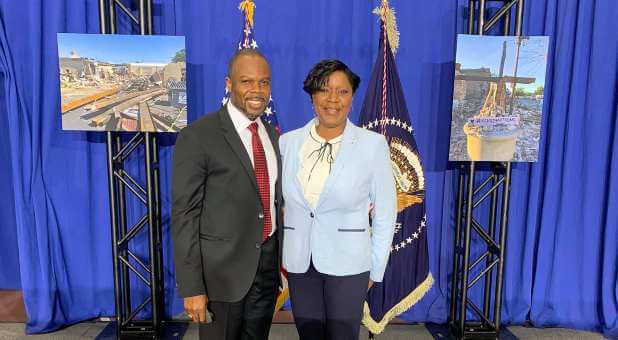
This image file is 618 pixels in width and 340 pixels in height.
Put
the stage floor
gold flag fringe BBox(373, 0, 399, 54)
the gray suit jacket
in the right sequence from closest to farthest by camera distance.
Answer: the gray suit jacket, gold flag fringe BBox(373, 0, 399, 54), the stage floor

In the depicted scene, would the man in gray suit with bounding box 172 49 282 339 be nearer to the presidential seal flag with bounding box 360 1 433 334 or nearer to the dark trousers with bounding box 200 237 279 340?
the dark trousers with bounding box 200 237 279 340

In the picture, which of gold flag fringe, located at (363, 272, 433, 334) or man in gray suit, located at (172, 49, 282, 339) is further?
gold flag fringe, located at (363, 272, 433, 334)

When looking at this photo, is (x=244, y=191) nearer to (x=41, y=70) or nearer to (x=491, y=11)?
(x=41, y=70)

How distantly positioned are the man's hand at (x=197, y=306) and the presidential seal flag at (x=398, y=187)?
1.39 m

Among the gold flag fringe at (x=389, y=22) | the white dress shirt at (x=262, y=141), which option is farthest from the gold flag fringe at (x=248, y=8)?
the white dress shirt at (x=262, y=141)

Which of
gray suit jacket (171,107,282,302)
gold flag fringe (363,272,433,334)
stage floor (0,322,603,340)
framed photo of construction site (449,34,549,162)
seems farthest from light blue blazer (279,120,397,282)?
stage floor (0,322,603,340)

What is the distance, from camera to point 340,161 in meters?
1.55

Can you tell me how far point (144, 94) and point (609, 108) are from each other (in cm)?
311

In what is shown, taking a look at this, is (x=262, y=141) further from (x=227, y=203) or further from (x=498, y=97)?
(x=498, y=97)

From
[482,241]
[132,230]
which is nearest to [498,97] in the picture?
[482,241]

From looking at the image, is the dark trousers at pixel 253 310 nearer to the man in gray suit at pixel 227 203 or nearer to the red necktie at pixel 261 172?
the man in gray suit at pixel 227 203

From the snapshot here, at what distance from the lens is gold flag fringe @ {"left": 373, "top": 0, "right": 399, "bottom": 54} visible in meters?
2.45

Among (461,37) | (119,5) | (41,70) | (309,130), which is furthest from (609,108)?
(41,70)

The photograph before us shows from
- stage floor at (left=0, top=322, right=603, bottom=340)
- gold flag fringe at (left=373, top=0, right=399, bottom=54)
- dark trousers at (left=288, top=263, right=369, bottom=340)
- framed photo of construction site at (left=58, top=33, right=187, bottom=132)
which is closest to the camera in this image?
dark trousers at (left=288, top=263, right=369, bottom=340)
